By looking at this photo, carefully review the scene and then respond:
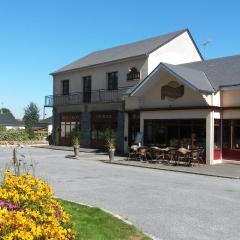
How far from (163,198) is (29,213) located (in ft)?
23.6

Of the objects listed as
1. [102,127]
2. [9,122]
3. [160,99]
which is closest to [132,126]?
[160,99]

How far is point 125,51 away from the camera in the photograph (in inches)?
1435

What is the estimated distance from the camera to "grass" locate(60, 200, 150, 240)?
7.64m

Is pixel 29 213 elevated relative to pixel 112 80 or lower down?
lower down

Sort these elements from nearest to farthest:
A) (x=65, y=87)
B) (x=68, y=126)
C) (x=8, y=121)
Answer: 1. (x=68, y=126)
2. (x=65, y=87)
3. (x=8, y=121)

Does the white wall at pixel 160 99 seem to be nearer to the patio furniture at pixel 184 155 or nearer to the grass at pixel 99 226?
the patio furniture at pixel 184 155

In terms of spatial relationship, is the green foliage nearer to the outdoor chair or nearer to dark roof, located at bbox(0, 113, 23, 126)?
the outdoor chair

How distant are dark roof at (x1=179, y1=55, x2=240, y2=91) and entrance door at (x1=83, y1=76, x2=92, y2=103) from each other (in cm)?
971

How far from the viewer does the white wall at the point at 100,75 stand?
106ft

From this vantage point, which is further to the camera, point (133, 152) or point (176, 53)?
point (176, 53)

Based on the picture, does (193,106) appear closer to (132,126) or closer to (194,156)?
(194,156)

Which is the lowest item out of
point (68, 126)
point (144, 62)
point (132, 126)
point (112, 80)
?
point (132, 126)

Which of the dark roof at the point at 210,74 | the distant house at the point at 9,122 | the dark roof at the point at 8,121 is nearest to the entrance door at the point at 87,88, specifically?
the dark roof at the point at 210,74

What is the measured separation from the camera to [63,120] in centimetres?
4069
